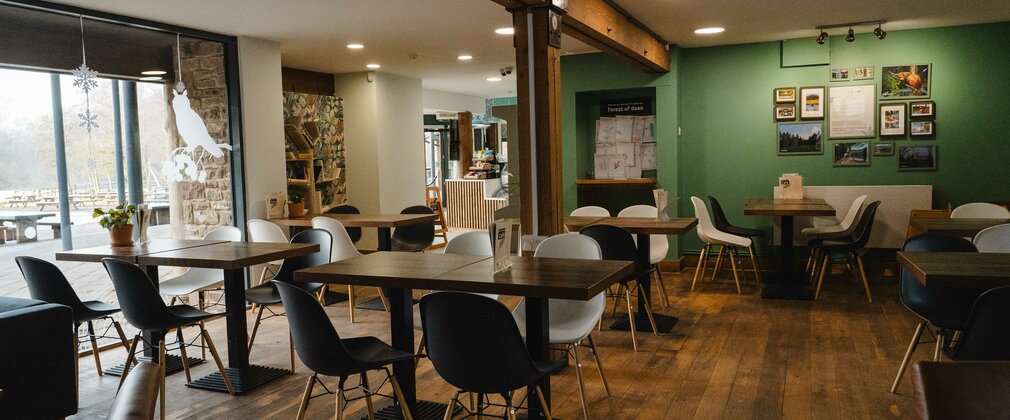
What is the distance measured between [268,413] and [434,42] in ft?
13.7

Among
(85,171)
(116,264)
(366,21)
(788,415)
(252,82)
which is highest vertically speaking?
(366,21)

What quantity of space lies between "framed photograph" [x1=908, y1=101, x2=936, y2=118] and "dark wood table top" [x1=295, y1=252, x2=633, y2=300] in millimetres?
5339

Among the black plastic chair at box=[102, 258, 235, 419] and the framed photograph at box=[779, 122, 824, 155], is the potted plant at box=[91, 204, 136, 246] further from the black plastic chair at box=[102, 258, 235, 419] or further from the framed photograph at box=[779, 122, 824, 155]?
the framed photograph at box=[779, 122, 824, 155]

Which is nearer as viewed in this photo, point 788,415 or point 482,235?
point 788,415

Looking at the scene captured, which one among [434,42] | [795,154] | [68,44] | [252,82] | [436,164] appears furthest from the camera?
[436,164]

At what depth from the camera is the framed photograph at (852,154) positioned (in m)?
7.34

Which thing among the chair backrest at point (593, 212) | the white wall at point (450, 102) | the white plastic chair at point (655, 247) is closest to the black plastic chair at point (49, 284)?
the chair backrest at point (593, 212)

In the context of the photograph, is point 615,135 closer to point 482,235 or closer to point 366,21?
point 366,21

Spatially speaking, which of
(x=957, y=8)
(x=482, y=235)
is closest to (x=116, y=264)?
(x=482, y=235)

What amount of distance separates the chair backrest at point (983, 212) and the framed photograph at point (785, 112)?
2285mm

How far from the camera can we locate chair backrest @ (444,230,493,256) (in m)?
4.04

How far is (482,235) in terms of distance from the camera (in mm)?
4051

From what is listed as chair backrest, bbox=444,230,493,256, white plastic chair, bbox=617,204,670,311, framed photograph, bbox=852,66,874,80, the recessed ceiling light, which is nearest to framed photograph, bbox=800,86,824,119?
framed photograph, bbox=852,66,874,80

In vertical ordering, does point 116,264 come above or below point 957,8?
below
